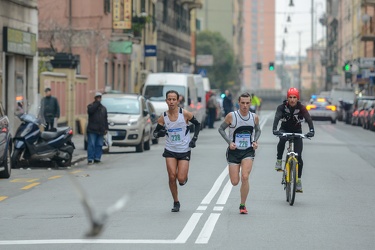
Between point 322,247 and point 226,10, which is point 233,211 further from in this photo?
point 226,10

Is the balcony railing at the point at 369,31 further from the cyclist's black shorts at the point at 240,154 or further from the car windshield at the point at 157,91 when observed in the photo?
the cyclist's black shorts at the point at 240,154

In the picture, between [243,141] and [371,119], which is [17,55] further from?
[243,141]

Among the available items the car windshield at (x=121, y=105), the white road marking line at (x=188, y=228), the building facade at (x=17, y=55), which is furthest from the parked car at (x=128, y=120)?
the white road marking line at (x=188, y=228)

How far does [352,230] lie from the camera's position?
12.3 m

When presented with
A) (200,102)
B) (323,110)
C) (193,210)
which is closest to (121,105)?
(193,210)

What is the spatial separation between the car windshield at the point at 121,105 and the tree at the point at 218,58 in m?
97.6

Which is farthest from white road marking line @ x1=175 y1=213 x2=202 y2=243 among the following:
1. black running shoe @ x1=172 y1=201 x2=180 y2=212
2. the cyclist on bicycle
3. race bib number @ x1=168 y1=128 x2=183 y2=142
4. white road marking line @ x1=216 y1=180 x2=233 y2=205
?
the cyclist on bicycle

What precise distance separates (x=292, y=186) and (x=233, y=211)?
128 cm

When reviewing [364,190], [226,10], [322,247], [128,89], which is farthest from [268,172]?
[226,10]

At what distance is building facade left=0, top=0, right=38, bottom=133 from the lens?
33781 mm

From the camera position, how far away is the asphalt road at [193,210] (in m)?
11.2

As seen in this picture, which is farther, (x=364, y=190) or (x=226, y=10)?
(x=226, y=10)

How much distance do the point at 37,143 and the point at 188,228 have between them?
38.1 feet

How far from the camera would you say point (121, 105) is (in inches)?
1240
